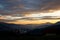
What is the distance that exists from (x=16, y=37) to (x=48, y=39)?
363cm

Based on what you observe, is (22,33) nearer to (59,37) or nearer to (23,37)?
(23,37)

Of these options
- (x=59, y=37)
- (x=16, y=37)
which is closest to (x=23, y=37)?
(x=16, y=37)

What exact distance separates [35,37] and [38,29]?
4.06 m

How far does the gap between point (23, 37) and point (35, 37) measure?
1.69 metres

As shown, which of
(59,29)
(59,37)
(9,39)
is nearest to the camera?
(9,39)

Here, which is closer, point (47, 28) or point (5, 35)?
point (5, 35)

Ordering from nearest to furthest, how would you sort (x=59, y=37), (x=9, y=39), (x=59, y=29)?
(x=9, y=39), (x=59, y=37), (x=59, y=29)

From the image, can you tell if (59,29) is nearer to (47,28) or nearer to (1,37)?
(47,28)

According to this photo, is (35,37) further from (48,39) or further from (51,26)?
(51,26)

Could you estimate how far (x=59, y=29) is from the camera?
2186cm

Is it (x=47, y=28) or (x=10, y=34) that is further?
(x=47, y=28)

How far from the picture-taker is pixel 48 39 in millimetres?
17500

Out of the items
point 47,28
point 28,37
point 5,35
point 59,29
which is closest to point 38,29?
point 47,28

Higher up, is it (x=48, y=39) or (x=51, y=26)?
(x=51, y=26)
